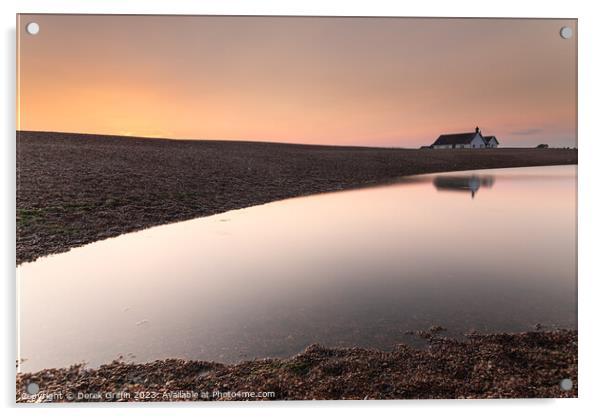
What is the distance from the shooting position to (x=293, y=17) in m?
6.58

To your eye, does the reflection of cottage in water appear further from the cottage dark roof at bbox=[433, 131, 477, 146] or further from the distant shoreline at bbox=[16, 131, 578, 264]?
the cottage dark roof at bbox=[433, 131, 477, 146]

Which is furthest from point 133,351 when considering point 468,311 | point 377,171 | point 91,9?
point 377,171

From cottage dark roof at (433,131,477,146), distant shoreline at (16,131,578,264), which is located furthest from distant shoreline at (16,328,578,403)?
cottage dark roof at (433,131,477,146)

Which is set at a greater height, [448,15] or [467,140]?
[448,15]

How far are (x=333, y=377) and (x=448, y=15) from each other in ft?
22.0

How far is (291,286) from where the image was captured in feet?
22.1

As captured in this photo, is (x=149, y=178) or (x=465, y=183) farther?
(x=465, y=183)

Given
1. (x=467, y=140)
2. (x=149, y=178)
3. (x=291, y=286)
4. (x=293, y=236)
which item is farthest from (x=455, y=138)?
(x=149, y=178)

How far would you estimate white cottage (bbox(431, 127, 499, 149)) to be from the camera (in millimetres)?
8956

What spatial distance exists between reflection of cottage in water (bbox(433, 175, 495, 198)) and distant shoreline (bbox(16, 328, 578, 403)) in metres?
10.2

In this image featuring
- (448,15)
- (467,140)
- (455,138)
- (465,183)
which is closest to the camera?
(448,15)

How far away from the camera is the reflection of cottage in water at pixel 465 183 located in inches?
600

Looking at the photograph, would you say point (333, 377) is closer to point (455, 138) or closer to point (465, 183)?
point (455, 138)

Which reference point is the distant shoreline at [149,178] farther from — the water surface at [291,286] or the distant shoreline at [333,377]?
the distant shoreline at [333,377]
